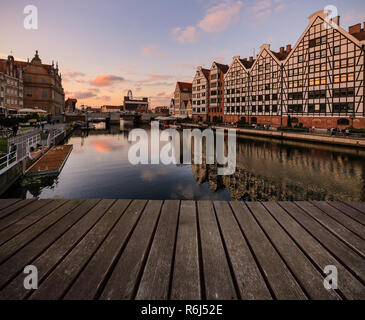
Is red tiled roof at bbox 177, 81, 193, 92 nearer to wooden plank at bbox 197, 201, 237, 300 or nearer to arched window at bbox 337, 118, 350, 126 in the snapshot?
arched window at bbox 337, 118, 350, 126

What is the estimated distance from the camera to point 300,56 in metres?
49.1

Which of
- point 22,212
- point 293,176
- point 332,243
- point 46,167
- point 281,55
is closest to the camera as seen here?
point 332,243

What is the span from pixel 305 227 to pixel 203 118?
290 ft

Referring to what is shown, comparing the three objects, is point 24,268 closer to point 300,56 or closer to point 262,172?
point 262,172

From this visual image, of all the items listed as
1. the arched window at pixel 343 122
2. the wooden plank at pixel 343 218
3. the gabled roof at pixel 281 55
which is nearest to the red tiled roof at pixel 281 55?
the gabled roof at pixel 281 55

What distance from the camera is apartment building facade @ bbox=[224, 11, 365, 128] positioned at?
39.9 meters

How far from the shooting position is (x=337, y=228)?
3715 mm

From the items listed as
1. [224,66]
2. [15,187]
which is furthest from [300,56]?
[15,187]

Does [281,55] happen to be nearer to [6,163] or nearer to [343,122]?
[343,122]

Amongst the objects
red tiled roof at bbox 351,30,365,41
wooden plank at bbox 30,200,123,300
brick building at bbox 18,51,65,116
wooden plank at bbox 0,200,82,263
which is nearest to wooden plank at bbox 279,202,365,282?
wooden plank at bbox 30,200,123,300

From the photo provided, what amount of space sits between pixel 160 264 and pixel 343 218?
353 centimetres

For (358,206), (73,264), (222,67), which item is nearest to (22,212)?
(73,264)

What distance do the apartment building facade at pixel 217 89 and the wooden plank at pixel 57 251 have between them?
75.7 m

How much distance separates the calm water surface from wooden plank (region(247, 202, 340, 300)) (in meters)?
10.7
